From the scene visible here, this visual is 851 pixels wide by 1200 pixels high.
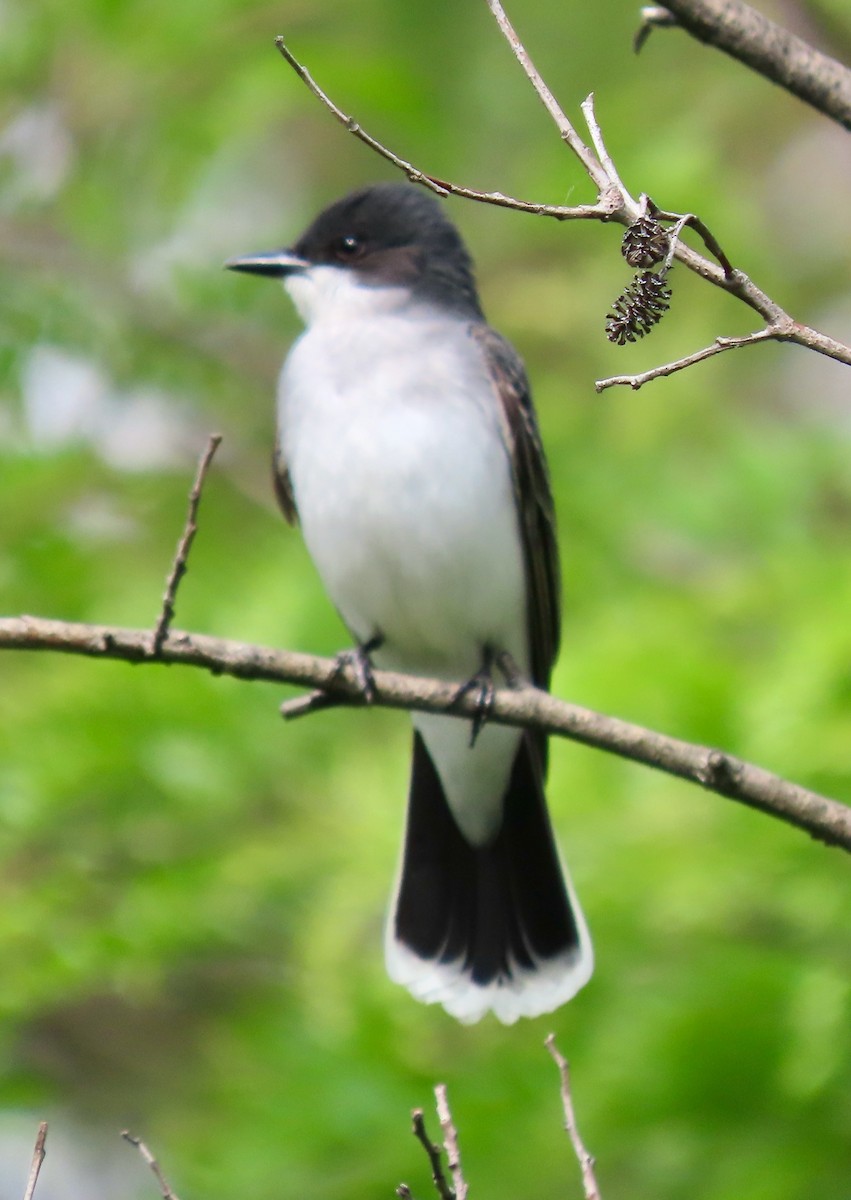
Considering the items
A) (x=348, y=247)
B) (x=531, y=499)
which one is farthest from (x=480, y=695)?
(x=348, y=247)

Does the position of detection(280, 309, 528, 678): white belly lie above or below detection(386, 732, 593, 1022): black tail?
above

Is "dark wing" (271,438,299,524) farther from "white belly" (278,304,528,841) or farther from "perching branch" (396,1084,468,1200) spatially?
"perching branch" (396,1084,468,1200)

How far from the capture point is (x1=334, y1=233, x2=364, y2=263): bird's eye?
5570 mm

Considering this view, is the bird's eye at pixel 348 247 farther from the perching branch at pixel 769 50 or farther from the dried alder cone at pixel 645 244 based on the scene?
the dried alder cone at pixel 645 244

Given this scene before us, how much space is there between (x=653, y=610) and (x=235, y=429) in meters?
2.48

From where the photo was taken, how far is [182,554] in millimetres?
3188

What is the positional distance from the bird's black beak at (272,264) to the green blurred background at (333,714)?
895 mm

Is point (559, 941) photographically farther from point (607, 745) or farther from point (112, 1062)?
point (112, 1062)

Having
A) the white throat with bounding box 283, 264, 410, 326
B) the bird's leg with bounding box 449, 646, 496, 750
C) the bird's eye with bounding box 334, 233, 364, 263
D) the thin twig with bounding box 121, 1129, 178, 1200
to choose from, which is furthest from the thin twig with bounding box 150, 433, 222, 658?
the bird's eye with bounding box 334, 233, 364, 263

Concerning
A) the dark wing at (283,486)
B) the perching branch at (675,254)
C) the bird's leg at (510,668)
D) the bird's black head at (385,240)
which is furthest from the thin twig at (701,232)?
the bird's black head at (385,240)

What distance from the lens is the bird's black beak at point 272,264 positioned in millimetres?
5430

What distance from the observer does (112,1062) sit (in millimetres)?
7672

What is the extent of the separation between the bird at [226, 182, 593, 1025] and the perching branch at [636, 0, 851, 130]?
2.24 metres

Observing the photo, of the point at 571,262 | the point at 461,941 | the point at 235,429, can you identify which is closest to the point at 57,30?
the point at 235,429
